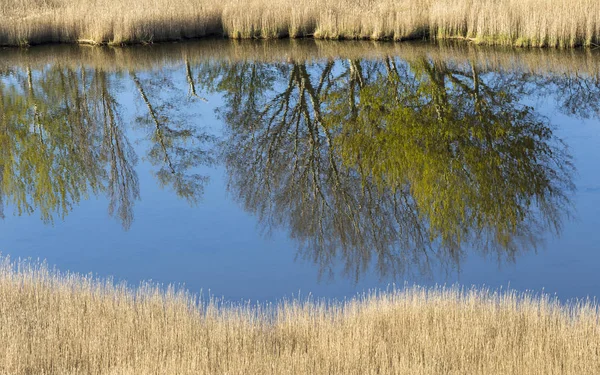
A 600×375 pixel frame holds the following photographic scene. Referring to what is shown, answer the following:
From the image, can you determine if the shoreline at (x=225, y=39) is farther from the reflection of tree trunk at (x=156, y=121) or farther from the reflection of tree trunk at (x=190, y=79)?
the reflection of tree trunk at (x=156, y=121)

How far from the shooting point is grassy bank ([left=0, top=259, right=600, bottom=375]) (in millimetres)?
5875

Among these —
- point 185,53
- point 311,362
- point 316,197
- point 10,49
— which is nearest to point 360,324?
point 311,362

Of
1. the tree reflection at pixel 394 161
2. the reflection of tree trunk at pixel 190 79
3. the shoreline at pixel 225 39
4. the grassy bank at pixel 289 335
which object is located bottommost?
the grassy bank at pixel 289 335

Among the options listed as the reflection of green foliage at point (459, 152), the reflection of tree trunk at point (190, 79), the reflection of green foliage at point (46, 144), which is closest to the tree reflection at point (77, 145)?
the reflection of green foliage at point (46, 144)

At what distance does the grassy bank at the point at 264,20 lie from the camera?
721 inches

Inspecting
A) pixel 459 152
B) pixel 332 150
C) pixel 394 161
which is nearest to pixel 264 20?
pixel 332 150

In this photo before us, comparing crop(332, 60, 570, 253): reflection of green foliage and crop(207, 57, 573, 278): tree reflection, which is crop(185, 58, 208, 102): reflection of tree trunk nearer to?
crop(207, 57, 573, 278): tree reflection

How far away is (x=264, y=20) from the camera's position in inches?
797

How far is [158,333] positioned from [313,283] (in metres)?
2.19

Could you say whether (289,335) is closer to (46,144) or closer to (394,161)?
(394,161)

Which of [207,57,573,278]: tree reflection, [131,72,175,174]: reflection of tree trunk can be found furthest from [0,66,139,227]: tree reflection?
[207,57,573,278]: tree reflection

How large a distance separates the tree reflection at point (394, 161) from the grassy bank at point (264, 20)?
2.40m

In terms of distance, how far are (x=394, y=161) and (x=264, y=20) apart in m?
9.55

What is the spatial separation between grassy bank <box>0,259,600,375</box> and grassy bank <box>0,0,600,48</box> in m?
A: 12.2
